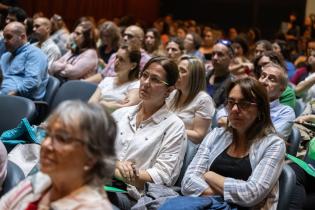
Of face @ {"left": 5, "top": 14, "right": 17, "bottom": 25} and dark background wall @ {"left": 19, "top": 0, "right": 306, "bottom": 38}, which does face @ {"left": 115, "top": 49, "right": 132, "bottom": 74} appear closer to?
face @ {"left": 5, "top": 14, "right": 17, "bottom": 25}

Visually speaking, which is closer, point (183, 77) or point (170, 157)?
point (170, 157)

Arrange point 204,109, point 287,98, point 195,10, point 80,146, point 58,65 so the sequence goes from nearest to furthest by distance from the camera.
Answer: point 80,146 < point 204,109 < point 287,98 < point 58,65 < point 195,10

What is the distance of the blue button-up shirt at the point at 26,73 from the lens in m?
4.90

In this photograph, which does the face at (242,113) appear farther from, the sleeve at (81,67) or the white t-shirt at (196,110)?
the sleeve at (81,67)

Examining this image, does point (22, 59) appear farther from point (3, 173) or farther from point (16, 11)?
point (3, 173)

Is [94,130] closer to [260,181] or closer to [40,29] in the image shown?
[260,181]

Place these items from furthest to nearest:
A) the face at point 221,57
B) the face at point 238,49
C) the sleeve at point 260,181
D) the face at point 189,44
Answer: the face at point 189,44
the face at point 238,49
the face at point 221,57
the sleeve at point 260,181

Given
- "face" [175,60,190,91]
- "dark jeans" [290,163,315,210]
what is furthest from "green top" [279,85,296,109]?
"dark jeans" [290,163,315,210]

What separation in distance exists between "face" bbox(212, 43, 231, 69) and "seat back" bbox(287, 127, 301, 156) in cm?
160

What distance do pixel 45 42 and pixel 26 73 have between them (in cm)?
158

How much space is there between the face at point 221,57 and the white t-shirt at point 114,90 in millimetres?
1065

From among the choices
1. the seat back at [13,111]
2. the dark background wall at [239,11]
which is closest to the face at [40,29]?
the seat back at [13,111]

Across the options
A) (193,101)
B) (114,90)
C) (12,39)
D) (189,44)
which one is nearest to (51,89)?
(12,39)

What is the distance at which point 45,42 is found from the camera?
6477mm
